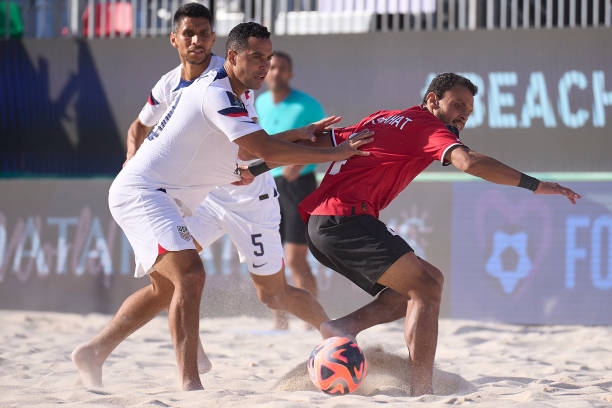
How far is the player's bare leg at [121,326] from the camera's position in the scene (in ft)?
→ 14.5

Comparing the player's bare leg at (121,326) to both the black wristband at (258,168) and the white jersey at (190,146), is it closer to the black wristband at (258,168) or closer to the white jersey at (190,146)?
the white jersey at (190,146)

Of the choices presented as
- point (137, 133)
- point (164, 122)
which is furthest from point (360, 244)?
point (137, 133)

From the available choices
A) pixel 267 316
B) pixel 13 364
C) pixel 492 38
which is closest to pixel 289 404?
pixel 13 364

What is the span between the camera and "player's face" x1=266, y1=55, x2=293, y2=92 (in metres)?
7.04

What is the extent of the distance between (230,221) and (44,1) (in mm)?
4642

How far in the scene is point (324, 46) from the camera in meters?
8.00

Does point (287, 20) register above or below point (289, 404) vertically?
above

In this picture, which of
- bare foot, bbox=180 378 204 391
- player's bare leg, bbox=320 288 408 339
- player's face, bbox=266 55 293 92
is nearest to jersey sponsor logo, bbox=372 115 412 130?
player's bare leg, bbox=320 288 408 339

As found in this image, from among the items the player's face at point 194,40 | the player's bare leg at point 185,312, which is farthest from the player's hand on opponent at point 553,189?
the player's face at point 194,40

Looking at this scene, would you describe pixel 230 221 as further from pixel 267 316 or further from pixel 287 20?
pixel 287 20

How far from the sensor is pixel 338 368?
3.82 meters

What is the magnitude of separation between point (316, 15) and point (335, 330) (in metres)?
4.74

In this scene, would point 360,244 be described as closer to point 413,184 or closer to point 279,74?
point 279,74

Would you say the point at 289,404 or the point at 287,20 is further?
Result: the point at 287,20
